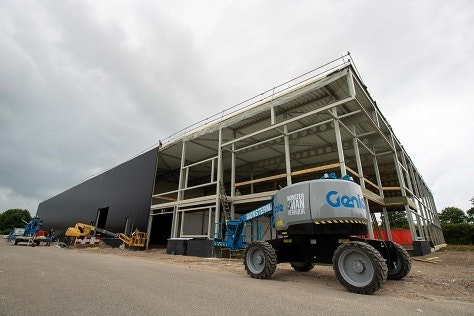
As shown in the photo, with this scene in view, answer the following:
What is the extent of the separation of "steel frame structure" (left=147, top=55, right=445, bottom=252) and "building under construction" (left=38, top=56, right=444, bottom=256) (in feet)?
0.19

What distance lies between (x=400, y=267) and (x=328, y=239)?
2.18m

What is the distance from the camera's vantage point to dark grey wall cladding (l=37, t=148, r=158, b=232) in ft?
70.2

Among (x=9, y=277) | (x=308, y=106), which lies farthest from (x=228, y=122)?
(x=9, y=277)

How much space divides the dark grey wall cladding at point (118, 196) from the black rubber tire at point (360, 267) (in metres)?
17.2

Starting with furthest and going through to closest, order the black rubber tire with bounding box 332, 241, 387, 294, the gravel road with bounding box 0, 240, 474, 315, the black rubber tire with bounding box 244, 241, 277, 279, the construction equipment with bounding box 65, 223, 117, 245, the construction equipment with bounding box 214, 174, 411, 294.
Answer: the construction equipment with bounding box 65, 223, 117, 245
the black rubber tire with bounding box 244, 241, 277, 279
the construction equipment with bounding box 214, 174, 411, 294
the black rubber tire with bounding box 332, 241, 387, 294
the gravel road with bounding box 0, 240, 474, 315

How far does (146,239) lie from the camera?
1964 cm

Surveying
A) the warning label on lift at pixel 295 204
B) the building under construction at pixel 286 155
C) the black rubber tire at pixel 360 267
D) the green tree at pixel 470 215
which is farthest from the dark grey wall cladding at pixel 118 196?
the green tree at pixel 470 215

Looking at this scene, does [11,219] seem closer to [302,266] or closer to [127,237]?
[127,237]

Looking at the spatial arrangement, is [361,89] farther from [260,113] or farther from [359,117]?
[260,113]

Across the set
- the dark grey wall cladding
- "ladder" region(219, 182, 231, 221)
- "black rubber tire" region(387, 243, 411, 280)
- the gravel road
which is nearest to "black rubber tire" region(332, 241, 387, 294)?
the gravel road

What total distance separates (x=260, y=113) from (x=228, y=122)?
7.44 ft

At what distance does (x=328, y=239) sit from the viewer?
6656mm

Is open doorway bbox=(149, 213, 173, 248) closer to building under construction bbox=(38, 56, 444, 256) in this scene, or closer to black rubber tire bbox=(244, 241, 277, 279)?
building under construction bbox=(38, 56, 444, 256)

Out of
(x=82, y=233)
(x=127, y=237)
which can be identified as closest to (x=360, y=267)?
(x=127, y=237)
